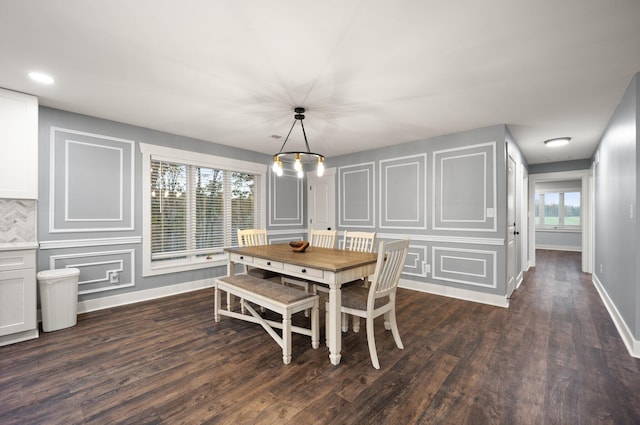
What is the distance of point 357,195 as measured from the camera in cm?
535

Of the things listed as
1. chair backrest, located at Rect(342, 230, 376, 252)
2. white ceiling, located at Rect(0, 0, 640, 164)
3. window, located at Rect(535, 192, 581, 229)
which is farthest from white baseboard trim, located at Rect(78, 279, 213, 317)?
window, located at Rect(535, 192, 581, 229)

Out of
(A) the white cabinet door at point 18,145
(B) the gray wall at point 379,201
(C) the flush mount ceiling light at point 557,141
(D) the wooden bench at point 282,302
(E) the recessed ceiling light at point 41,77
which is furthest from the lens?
(C) the flush mount ceiling light at point 557,141

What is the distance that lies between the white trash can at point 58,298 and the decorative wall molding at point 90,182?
2.04 ft

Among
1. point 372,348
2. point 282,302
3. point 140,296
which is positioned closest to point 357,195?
point 282,302

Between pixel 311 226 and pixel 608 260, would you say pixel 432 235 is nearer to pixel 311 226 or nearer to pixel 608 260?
pixel 608 260

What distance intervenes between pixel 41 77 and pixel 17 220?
1415mm

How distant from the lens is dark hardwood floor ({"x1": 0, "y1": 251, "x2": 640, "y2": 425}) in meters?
1.70

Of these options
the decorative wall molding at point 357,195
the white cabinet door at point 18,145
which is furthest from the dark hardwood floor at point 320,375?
the decorative wall molding at point 357,195

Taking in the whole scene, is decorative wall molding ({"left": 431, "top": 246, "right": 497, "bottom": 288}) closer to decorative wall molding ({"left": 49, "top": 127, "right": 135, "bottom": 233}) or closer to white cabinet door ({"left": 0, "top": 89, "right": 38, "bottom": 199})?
decorative wall molding ({"left": 49, "top": 127, "right": 135, "bottom": 233})

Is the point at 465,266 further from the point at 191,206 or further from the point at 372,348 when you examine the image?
the point at 191,206

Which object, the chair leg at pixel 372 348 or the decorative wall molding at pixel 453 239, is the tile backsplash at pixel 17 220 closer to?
the chair leg at pixel 372 348

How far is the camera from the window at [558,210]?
8.92 m

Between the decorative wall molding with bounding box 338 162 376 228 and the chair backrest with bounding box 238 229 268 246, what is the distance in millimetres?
2002

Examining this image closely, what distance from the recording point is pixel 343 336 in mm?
2773
